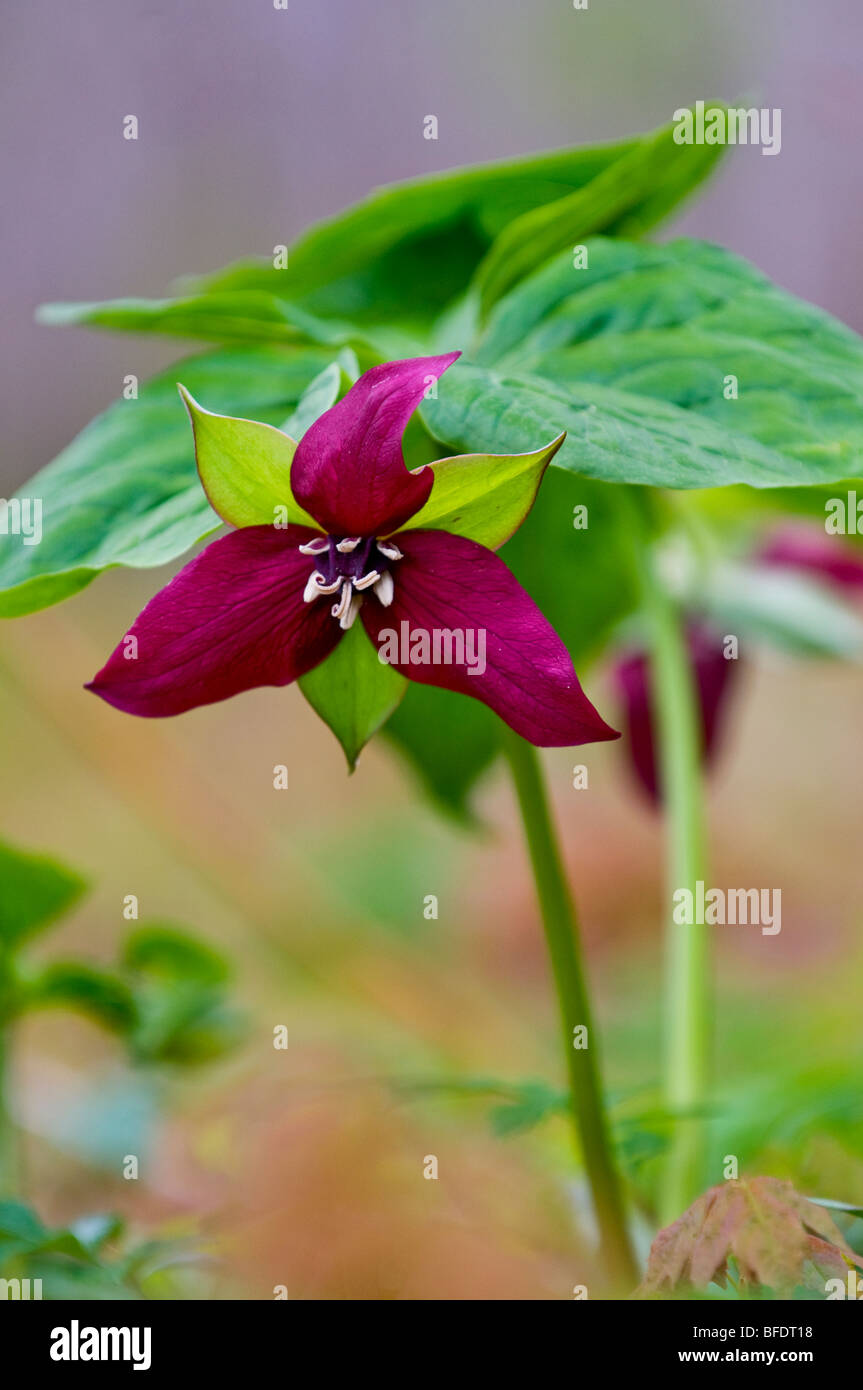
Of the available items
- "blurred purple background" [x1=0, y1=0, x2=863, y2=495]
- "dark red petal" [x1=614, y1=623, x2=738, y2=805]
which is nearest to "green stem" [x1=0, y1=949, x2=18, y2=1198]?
"dark red petal" [x1=614, y1=623, x2=738, y2=805]

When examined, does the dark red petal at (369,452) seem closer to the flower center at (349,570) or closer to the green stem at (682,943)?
the flower center at (349,570)

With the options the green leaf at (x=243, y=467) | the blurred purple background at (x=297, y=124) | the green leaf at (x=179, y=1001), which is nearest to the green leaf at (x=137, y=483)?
the green leaf at (x=243, y=467)

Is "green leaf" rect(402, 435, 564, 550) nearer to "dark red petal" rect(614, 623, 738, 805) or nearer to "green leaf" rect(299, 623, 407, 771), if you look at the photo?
"green leaf" rect(299, 623, 407, 771)

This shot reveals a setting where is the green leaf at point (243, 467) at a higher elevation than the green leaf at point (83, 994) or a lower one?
higher

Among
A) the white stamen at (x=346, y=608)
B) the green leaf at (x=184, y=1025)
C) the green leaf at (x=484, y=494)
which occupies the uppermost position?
the green leaf at (x=484, y=494)

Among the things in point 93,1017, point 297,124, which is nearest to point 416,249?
point 93,1017

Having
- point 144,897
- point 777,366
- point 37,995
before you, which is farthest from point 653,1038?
point 777,366
